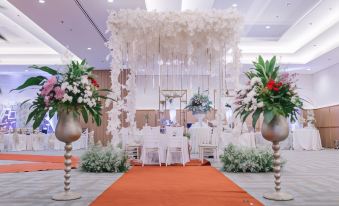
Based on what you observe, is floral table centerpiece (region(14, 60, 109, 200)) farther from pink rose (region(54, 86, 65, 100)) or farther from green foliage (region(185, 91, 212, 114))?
green foliage (region(185, 91, 212, 114))

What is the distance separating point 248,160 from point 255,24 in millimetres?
6061

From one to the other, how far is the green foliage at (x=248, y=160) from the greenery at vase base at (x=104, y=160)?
2.07 meters

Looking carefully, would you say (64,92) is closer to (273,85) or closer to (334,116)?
(273,85)

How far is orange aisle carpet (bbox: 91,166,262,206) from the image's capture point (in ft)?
12.2

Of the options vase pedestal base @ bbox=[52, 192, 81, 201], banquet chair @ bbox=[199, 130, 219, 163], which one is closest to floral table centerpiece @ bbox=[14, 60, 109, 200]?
vase pedestal base @ bbox=[52, 192, 81, 201]

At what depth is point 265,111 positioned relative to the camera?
3.77 meters

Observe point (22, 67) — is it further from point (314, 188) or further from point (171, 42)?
point (314, 188)

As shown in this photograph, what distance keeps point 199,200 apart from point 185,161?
4270 mm

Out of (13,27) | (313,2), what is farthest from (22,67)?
(313,2)

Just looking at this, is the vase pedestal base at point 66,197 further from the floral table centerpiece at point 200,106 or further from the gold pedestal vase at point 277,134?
the floral table centerpiece at point 200,106

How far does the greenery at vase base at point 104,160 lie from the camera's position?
653 cm

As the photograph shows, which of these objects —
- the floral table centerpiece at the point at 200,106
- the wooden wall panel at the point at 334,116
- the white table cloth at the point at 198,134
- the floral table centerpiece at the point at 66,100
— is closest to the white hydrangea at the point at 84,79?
the floral table centerpiece at the point at 66,100

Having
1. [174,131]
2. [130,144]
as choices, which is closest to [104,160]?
[130,144]

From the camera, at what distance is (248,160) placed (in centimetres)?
633
